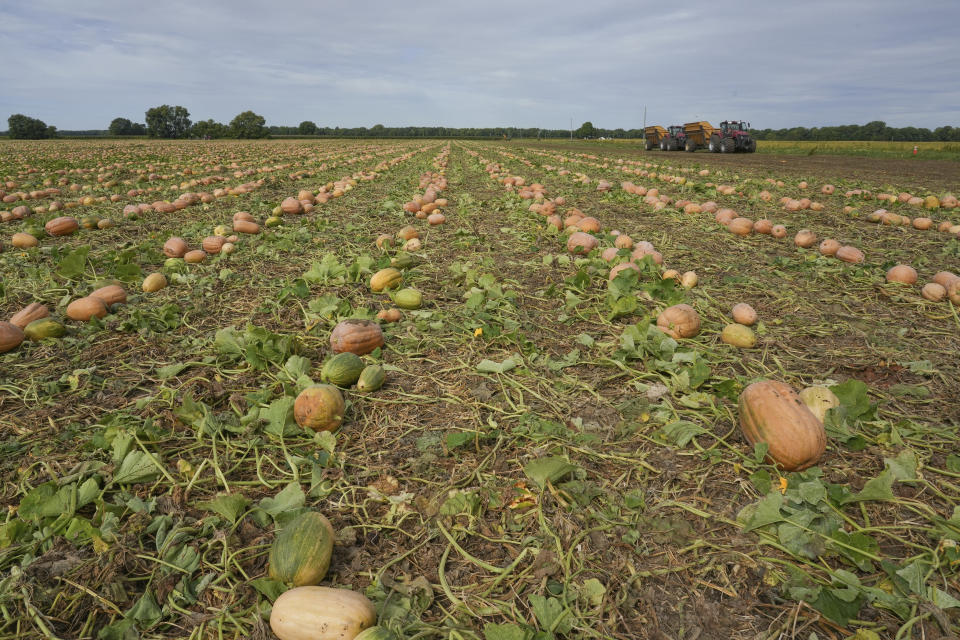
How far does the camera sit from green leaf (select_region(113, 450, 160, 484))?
2.42 metres

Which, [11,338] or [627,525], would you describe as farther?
[11,338]

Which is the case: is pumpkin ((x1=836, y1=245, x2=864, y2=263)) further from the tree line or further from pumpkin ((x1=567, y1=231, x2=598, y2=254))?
the tree line

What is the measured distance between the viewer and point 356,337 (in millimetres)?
3730

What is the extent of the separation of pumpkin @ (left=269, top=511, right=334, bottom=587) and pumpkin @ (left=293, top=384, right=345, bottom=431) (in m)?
0.86

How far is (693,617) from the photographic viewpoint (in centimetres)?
183

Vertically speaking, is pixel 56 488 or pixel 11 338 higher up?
pixel 11 338

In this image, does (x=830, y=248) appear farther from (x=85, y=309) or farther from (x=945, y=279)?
(x=85, y=309)

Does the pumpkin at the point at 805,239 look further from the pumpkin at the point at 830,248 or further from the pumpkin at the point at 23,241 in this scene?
the pumpkin at the point at 23,241

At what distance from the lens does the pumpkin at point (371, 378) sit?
330 cm

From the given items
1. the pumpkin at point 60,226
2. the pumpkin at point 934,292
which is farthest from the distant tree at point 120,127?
the pumpkin at point 934,292

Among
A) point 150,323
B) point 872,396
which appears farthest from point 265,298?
point 872,396

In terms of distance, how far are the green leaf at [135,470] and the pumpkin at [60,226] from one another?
745 centimetres

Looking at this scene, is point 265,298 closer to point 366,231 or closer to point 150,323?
point 150,323

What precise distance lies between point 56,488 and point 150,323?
92.8 inches
